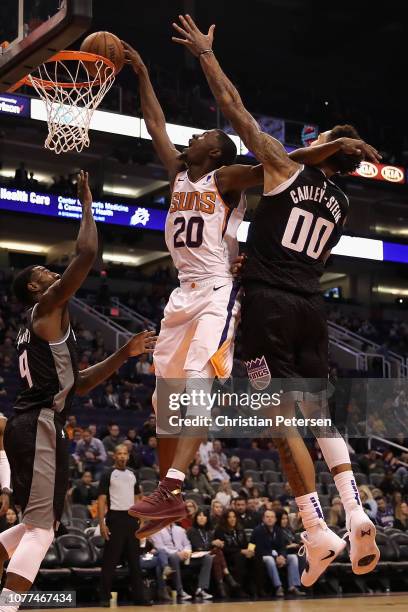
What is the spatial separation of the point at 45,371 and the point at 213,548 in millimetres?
7328

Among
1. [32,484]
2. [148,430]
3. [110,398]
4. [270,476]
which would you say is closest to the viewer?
[32,484]

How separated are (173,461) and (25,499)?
1.14m

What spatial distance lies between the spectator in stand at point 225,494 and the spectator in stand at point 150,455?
1161 mm

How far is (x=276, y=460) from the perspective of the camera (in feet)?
59.5

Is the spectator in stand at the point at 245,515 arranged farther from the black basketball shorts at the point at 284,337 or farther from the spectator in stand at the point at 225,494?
the black basketball shorts at the point at 284,337

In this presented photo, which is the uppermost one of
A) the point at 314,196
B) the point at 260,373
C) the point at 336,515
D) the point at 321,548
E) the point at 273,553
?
the point at 314,196

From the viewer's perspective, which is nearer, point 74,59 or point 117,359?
point 117,359

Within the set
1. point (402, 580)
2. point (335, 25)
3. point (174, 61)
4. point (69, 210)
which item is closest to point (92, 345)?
point (69, 210)

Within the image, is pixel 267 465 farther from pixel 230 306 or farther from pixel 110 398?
pixel 230 306

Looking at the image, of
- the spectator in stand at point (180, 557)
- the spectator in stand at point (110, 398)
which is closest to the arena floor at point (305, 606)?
the spectator in stand at point (180, 557)

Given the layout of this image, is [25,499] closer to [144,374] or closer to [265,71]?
[144,374]

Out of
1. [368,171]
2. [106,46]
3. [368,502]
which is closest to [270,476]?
[368,502]

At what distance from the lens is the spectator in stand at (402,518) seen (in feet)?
51.7

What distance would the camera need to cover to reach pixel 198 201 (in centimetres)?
596
